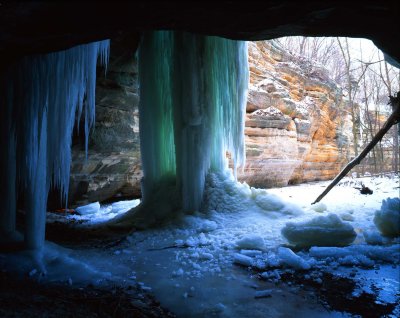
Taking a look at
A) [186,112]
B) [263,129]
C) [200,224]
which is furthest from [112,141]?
[263,129]

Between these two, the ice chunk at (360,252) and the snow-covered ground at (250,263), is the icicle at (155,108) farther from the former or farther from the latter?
the ice chunk at (360,252)

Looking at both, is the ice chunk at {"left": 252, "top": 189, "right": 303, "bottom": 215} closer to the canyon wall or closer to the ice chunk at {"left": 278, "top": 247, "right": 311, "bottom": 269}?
the ice chunk at {"left": 278, "top": 247, "right": 311, "bottom": 269}

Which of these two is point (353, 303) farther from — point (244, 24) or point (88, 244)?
point (88, 244)

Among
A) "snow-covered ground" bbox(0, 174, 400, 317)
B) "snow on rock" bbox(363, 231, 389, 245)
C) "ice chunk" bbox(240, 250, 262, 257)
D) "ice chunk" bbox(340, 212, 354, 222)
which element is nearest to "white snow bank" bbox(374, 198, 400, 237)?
"snow-covered ground" bbox(0, 174, 400, 317)

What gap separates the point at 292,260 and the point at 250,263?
50cm

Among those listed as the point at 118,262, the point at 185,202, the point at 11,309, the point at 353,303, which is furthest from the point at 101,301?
the point at 185,202

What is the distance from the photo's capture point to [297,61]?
51.9 ft

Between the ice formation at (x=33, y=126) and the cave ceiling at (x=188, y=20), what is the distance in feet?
1.34

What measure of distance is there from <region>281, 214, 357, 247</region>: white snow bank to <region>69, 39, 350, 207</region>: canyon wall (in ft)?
18.9

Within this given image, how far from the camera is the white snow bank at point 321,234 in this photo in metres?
4.12

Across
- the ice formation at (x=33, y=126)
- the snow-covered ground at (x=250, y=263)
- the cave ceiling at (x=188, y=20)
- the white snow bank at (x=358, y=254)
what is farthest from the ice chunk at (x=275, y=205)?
the ice formation at (x=33, y=126)

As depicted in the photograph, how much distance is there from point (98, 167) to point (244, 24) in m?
7.86

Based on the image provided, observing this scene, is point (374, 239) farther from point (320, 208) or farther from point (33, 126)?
point (33, 126)

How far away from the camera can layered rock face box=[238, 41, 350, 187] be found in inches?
496
